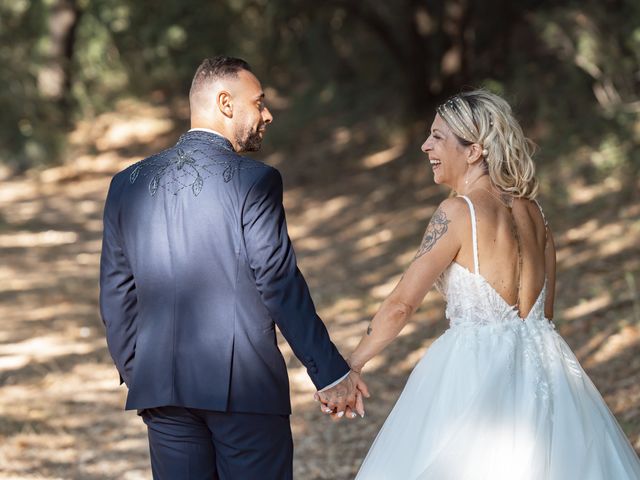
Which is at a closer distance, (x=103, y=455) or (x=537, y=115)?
(x=103, y=455)

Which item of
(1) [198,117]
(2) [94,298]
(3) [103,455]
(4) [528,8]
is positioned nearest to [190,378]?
(1) [198,117]

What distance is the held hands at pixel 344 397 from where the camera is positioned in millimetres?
3375

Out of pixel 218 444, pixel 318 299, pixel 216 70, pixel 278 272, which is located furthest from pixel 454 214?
pixel 318 299

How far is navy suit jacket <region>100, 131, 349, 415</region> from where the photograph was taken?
317 centimetres

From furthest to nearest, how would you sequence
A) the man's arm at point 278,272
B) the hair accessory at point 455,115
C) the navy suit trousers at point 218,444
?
1. the hair accessory at point 455,115
2. the navy suit trousers at point 218,444
3. the man's arm at point 278,272

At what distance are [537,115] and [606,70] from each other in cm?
172

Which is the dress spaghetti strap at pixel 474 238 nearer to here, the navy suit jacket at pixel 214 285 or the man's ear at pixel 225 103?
the navy suit jacket at pixel 214 285

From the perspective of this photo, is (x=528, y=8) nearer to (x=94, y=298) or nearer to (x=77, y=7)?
(x=94, y=298)

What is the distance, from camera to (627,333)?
680 centimetres

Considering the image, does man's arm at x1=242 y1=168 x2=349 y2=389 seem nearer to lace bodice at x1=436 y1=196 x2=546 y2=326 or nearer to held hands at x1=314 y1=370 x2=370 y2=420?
held hands at x1=314 y1=370 x2=370 y2=420

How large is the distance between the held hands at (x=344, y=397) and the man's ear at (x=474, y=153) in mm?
931

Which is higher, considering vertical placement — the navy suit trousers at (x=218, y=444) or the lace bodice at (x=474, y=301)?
the lace bodice at (x=474, y=301)

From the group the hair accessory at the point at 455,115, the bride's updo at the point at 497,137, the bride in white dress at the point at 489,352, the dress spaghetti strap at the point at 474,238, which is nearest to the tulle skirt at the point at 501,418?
the bride in white dress at the point at 489,352

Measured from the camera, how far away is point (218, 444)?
10.8ft
